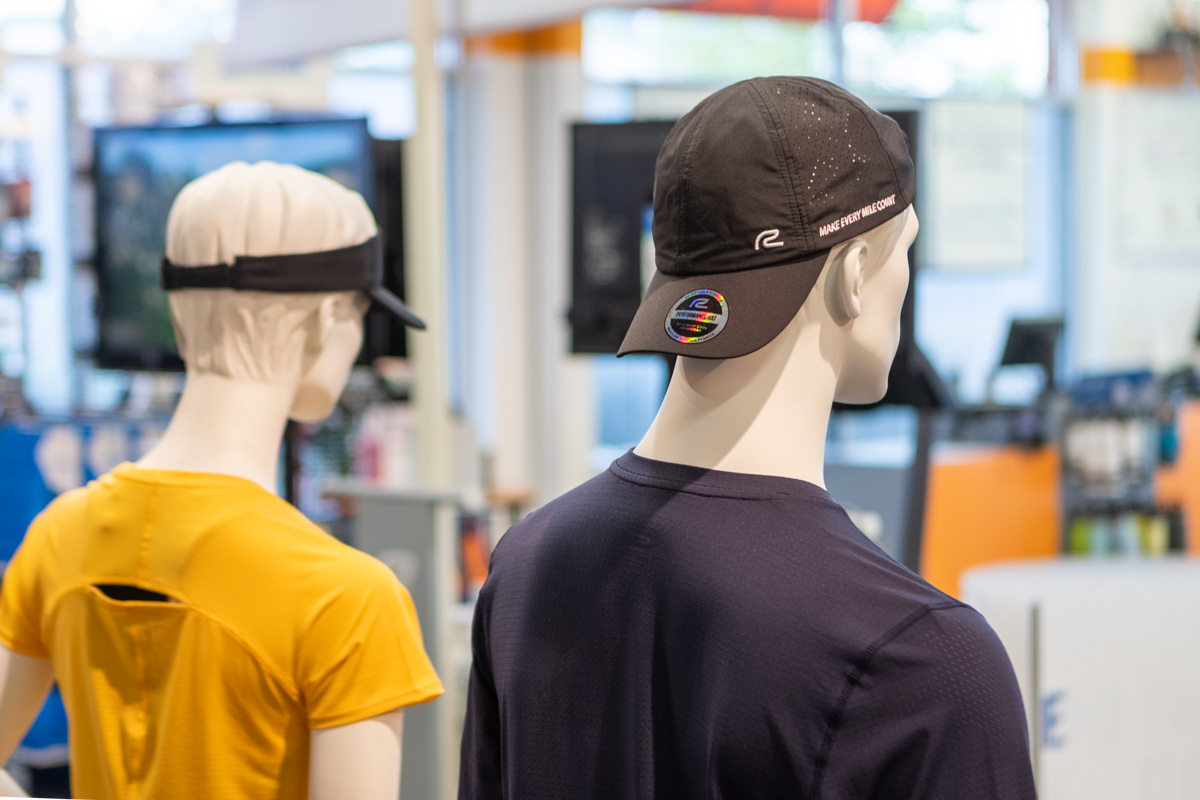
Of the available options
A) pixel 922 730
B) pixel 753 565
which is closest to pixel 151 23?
pixel 753 565

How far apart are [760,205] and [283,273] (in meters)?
0.66

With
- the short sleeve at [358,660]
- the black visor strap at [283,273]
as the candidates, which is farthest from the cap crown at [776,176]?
the black visor strap at [283,273]

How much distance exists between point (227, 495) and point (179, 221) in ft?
1.09

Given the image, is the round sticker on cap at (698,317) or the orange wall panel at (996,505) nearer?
the round sticker on cap at (698,317)

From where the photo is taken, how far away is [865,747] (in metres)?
0.74

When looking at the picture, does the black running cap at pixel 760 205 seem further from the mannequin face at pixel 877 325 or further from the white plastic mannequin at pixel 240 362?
the white plastic mannequin at pixel 240 362

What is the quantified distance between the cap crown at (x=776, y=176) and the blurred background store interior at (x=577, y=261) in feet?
3.78

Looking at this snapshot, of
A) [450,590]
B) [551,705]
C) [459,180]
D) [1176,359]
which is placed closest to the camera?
[551,705]

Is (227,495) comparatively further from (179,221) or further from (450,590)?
(450,590)

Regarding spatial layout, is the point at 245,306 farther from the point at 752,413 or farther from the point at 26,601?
the point at 752,413

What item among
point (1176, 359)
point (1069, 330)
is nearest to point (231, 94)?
point (1069, 330)

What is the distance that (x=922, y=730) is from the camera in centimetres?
74

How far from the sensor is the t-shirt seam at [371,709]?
1123 mm

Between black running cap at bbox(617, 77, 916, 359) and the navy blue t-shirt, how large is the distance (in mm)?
106
